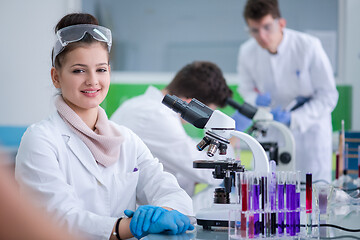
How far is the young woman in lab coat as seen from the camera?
1.46 metres

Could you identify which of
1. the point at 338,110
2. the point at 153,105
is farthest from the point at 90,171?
the point at 338,110

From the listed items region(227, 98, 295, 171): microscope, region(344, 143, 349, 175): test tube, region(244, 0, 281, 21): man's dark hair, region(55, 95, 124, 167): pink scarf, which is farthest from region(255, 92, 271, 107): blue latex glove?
region(55, 95, 124, 167): pink scarf

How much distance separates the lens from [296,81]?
11.7 ft

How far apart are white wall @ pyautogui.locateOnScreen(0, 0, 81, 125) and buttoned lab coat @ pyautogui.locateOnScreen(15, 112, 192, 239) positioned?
3499 millimetres

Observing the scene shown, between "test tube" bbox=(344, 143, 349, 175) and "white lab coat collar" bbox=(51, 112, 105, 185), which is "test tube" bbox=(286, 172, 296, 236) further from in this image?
"test tube" bbox=(344, 143, 349, 175)

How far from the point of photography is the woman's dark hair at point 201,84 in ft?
8.37

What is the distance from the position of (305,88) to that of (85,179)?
2327 mm

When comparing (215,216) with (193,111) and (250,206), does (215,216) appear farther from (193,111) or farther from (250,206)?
(193,111)

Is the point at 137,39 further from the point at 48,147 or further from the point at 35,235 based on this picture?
the point at 35,235

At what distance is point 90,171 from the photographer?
160 cm

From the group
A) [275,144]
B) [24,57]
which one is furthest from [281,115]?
[24,57]

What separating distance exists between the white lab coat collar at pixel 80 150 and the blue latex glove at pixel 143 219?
31 cm

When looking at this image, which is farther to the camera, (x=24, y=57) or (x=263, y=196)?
(x=24, y=57)

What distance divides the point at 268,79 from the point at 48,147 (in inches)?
97.8
